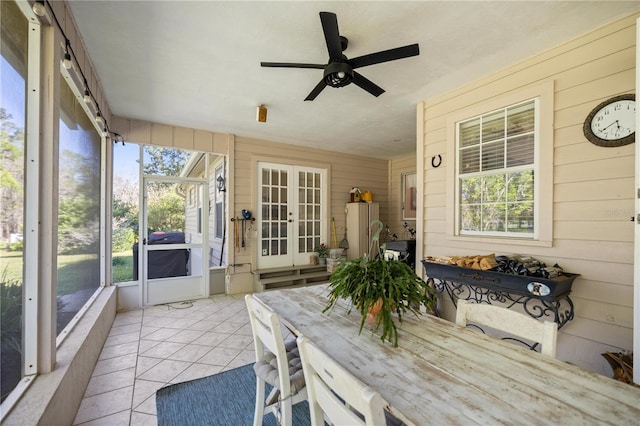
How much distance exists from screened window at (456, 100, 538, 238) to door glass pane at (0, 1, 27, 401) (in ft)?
11.4

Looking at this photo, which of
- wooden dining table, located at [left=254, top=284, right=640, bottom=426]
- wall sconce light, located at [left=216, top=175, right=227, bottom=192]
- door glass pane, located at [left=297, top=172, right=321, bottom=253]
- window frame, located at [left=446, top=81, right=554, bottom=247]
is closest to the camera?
wooden dining table, located at [left=254, top=284, right=640, bottom=426]

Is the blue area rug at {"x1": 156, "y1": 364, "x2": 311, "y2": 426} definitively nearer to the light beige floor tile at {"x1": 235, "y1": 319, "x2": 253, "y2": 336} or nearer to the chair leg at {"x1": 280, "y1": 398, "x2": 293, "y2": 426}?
the chair leg at {"x1": 280, "y1": 398, "x2": 293, "y2": 426}

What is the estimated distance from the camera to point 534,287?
2.08 m

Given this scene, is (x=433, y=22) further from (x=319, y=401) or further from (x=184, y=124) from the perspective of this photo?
(x=184, y=124)

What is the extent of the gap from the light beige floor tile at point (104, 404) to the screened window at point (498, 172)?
338 centimetres

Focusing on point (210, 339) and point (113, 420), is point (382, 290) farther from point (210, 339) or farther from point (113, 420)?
point (210, 339)

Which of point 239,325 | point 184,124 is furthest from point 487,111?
point 184,124

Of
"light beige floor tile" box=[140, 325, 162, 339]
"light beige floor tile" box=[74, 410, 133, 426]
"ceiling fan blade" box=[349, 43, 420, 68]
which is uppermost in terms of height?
"ceiling fan blade" box=[349, 43, 420, 68]

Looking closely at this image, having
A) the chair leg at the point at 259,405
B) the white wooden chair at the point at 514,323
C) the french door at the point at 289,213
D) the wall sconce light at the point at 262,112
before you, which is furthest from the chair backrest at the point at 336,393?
the french door at the point at 289,213

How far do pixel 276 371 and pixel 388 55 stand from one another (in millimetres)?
2186

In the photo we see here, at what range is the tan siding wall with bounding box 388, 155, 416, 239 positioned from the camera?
6145 millimetres

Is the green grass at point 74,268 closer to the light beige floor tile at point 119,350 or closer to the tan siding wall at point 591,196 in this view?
the light beige floor tile at point 119,350

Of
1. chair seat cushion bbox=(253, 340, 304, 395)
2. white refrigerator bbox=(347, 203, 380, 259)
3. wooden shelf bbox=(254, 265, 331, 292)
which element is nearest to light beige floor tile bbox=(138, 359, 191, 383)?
chair seat cushion bbox=(253, 340, 304, 395)

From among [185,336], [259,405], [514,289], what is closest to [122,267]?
[185,336]
